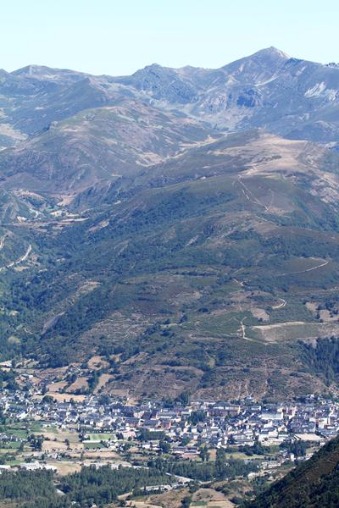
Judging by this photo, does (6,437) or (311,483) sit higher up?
(311,483)

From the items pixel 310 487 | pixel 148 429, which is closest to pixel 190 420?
pixel 148 429

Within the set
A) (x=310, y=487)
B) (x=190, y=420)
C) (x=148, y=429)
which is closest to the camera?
(x=310, y=487)

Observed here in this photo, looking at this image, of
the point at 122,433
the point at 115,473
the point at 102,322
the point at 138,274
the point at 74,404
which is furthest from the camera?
the point at 138,274

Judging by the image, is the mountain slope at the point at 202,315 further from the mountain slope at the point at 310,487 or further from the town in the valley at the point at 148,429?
the mountain slope at the point at 310,487

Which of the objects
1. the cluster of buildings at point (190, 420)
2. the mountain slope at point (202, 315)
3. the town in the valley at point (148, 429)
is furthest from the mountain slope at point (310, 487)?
the mountain slope at point (202, 315)

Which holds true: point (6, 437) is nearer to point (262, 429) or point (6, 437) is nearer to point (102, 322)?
point (262, 429)

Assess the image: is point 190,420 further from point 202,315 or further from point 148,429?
point 202,315

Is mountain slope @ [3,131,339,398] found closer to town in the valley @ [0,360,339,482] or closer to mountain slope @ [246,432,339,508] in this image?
town in the valley @ [0,360,339,482]

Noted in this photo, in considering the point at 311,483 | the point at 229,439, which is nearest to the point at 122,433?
the point at 229,439

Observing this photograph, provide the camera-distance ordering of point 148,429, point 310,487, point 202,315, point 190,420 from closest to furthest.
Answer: point 310,487
point 148,429
point 190,420
point 202,315

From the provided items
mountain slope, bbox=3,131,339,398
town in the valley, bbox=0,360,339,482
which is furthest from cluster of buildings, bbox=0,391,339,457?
mountain slope, bbox=3,131,339,398

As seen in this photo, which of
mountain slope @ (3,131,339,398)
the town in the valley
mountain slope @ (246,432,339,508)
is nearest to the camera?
mountain slope @ (246,432,339,508)
